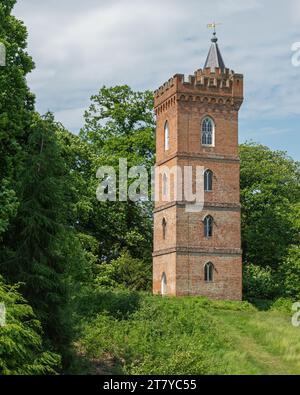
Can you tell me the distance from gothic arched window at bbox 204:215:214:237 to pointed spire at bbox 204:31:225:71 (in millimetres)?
9219

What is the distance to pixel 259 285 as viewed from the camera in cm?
4281

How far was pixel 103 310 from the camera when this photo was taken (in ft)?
100

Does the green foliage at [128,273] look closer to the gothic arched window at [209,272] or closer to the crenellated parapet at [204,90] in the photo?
the gothic arched window at [209,272]

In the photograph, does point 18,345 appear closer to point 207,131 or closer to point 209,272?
point 209,272

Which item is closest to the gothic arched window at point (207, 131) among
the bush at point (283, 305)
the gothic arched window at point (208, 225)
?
the gothic arched window at point (208, 225)

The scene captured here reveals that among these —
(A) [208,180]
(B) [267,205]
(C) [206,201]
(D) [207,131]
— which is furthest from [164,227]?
(B) [267,205]

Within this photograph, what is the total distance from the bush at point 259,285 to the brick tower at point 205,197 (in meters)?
4.43

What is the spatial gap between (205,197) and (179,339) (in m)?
11.5

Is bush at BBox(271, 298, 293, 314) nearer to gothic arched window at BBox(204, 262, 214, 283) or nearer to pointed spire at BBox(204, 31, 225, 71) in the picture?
gothic arched window at BBox(204, 262, 214, 283)

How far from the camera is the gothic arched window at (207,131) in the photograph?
3931cm

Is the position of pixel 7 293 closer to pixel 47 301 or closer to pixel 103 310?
pixel 47 301

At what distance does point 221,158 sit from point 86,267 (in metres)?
13.7

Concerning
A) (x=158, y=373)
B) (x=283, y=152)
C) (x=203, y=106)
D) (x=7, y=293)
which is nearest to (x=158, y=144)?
(x=203, y=106)

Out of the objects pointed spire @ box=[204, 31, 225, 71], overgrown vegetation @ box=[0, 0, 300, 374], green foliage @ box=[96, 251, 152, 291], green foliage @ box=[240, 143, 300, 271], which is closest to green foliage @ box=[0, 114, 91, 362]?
overgrown vegetation @ box=[0, 0, 300, 374]
